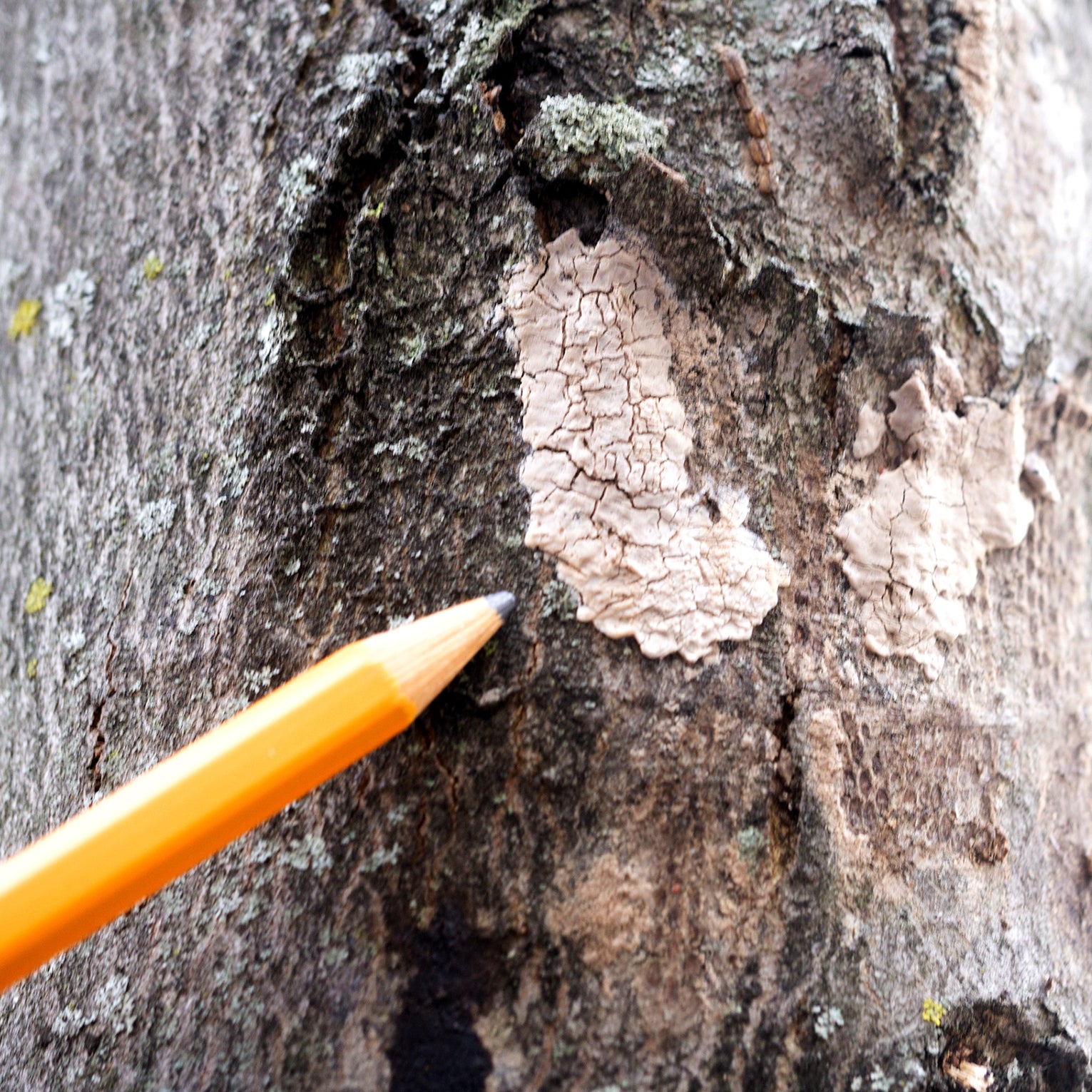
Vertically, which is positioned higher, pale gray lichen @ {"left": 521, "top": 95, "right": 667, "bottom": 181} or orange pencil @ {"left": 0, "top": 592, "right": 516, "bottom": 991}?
pale gray lichen @ {"left": 521, "top": 95, "right": 667, "bottom": 181}

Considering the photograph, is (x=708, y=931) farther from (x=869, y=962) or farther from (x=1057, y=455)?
(x=1057, y=455)

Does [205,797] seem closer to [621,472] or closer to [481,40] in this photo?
[621,472]

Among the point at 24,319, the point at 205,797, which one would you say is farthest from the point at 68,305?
the point at 205,797

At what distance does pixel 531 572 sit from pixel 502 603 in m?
0.06

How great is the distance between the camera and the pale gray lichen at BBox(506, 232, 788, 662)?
0.89 m

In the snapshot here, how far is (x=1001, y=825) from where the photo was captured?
101cm

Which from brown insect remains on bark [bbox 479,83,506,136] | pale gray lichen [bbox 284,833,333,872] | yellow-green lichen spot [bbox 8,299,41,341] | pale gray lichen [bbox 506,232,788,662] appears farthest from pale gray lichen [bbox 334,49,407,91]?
pale gray lichen [bbox 284,833,333,872]

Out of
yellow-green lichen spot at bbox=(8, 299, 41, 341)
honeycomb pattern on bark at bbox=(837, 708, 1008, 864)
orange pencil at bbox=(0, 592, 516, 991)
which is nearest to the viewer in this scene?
orange pencil at bbox=(0, 592, 516, 991)

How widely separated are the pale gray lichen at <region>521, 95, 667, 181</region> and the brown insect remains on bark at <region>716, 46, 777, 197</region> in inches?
6.5

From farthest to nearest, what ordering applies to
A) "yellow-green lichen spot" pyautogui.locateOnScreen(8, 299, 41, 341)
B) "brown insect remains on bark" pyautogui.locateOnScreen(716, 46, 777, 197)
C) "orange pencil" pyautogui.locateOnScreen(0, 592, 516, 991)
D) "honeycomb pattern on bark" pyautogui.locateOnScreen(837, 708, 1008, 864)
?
"yellow-green lichen spot" pyautogui.locateOnScreen(8, 299, 41, 341) < "brown insect remains on bark" pyautogui.locateOnScreen(716, 46, 777, 197) < "honeycomb pattern on bark" pyautogui.locateOnScreen(837, 708, 1008, 864) < "orange pencil" pyautogui.locateOnScreen(0, 592, 516, 991)

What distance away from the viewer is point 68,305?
4.00 ft

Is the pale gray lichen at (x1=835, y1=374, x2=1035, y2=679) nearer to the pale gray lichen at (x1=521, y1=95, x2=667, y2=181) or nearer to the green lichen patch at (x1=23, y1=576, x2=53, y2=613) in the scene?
the pale gray lichen at (x1=521, y1=95, x2=667, y2=181)

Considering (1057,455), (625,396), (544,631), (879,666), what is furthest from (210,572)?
(1057,455)

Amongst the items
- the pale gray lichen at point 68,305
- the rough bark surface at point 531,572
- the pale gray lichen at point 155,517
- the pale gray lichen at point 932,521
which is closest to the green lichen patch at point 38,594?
the rough bark surface at point 531,572
